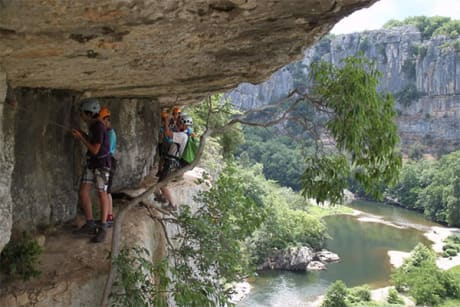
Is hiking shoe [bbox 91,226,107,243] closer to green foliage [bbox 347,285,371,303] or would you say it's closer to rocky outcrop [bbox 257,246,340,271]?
green foliage [bbox 347,285,371,303]

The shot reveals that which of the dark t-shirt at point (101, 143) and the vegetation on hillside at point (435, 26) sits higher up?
the vegetation on hillside at point (435, 26)

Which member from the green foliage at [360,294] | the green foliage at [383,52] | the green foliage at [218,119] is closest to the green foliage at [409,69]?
the green foliage at [383,52]

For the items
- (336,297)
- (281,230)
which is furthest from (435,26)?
(336,297)

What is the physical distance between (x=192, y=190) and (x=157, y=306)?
417 centimetres

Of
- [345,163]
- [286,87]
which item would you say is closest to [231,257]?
[345,163]

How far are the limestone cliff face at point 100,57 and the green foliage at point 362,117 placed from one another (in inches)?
17.9

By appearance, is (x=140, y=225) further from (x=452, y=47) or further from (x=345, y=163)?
(x=452, y=47)

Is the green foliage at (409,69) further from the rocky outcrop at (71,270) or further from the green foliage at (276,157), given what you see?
the rocky outcrop at (71,270)

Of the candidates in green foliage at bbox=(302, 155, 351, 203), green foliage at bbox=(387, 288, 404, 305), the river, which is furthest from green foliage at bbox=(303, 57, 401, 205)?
green foliage at bbox=(387, 288, 404, 305)

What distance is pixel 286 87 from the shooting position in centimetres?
8194

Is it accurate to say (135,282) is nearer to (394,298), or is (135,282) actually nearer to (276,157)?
(394,298)

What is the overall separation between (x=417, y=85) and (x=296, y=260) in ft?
173

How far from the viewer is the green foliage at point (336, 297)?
65.1 ft

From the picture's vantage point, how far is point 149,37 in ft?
10.4
